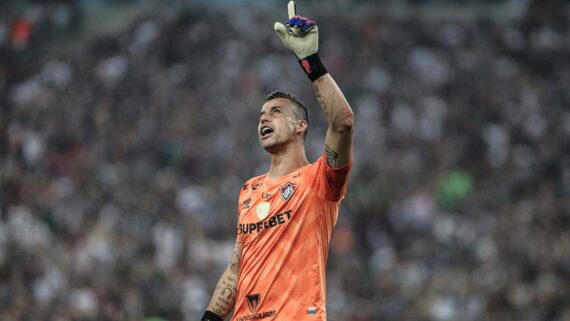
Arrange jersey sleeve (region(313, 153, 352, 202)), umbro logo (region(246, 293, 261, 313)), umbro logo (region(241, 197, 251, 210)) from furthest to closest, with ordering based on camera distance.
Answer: umbro logo (region(241, 197, 251, 210))
umbro logo (region(246, 293, 261, 313))
jersey sleeve (region(313, 153, 352, 202))

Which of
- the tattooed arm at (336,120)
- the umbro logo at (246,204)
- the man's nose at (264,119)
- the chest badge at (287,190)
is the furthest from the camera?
the man's nose at (264,119)

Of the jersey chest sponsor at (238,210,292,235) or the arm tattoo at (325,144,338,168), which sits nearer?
the arm tattoo at (325,144,338,168)

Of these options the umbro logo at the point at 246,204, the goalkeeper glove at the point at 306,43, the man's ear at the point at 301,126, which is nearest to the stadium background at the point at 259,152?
the umbro logo at the point at 246,204

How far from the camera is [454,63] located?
22.2 metres

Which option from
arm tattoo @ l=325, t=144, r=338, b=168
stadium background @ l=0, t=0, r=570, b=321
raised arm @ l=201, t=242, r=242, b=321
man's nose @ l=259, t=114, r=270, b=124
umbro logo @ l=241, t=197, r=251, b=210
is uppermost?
stadium background @ l=0, t=0, r=570, b=321

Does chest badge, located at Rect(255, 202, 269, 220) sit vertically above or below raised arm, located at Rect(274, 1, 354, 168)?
below

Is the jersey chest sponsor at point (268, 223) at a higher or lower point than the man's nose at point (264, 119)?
lower

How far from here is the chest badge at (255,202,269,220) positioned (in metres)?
5.95

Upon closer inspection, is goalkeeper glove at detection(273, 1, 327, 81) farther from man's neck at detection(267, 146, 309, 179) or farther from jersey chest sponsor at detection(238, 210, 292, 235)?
jersey chest sponsor at detection(238, 210, 292, 235)

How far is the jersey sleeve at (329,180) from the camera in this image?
564 centimetres

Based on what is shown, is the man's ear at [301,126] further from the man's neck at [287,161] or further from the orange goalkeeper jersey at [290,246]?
the orange goalkeeper jersey at [290,246]

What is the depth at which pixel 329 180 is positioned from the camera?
5.74 metres

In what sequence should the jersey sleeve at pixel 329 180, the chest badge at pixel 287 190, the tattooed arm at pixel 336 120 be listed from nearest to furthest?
the tattooed arm at pixel 336 120, the jersey sleeve at pixel 329 180, the chest badge at pixel 287 190

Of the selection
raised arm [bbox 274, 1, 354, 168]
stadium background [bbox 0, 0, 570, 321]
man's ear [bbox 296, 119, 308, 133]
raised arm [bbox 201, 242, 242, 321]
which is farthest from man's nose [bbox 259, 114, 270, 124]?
stadium background [bbox 0, 0, 570, 321]
